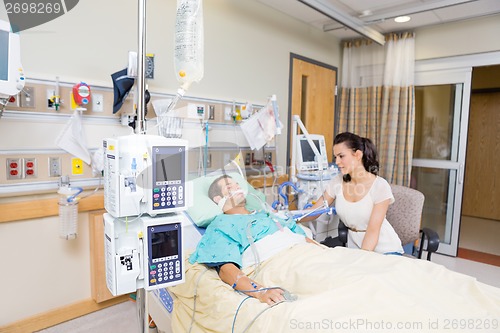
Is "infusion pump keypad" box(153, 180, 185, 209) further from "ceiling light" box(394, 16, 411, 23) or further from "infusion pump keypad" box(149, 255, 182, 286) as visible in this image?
"ceiling light" box(394, 16, 411, 23)

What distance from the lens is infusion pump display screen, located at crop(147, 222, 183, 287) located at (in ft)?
3.69

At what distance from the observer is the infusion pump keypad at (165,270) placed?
1126 mm

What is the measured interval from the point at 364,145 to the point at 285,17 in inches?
76.0

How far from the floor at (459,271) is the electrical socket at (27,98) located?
1356 millimetres

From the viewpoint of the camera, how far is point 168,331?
1.83 metres

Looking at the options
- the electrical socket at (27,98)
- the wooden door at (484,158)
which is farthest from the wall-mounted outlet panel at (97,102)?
the wooden door at (484,158)

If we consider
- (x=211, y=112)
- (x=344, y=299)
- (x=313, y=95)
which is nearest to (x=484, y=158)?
(x=313, y=95)

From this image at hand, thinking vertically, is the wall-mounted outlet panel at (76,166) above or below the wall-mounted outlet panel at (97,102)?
below

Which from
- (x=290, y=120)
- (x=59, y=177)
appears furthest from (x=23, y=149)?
(x=290, y=120)

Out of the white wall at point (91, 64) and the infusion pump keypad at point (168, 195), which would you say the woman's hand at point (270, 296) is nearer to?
the infusion pump keypad at point (168, 195)

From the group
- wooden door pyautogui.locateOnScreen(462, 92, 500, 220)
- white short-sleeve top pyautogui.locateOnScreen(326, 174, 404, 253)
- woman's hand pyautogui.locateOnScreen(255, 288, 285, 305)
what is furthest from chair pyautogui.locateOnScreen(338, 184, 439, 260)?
wooden door pyautogui.locateOnScreen(462, 92, 500, 220)

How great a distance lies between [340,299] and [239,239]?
24.8 inches

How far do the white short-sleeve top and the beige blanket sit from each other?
439 millimetres

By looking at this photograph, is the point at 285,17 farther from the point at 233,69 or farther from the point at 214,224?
the point at 214,224
